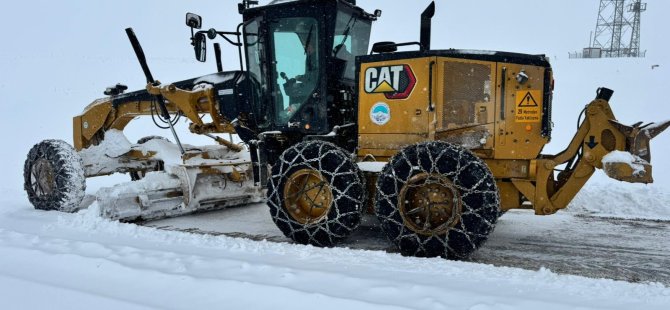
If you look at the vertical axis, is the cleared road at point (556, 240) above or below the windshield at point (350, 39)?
below

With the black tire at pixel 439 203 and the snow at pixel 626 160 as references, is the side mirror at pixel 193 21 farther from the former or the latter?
the snow at pixel 626 160

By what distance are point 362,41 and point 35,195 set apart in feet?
16.4

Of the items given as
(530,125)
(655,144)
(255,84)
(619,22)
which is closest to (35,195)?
(255,84)

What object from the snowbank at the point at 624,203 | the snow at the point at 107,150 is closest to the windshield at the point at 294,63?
the snow at the point at 107,150

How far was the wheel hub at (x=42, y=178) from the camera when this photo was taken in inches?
281

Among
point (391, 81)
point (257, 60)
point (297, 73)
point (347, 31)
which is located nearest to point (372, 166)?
point (391, 81)

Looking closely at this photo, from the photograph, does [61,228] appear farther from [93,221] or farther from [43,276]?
[43,276]

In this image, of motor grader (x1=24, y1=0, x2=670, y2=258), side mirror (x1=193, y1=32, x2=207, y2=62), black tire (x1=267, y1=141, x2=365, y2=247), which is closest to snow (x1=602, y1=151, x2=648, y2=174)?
motor grader (x1=24, y1=0, x2=670, y2=258)

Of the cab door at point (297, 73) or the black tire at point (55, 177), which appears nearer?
the cab door at point (297, 73)

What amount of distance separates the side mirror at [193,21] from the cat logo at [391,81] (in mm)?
2141

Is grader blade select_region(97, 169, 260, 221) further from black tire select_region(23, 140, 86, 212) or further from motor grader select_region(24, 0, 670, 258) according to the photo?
black tire select_region(23, 140, 86, 212)

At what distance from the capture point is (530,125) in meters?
4.82

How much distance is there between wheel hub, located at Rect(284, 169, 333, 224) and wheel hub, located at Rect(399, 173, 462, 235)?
0.83m

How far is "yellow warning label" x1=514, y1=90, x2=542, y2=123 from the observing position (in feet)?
15.8
